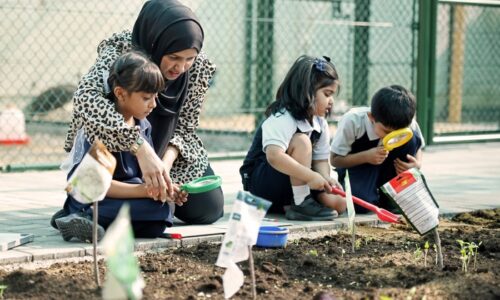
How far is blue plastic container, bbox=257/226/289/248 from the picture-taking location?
380 cm

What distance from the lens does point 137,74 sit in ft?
12.4

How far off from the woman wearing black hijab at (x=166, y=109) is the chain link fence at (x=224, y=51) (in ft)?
11.3

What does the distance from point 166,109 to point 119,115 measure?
19.2 inches

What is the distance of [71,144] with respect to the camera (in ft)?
14.1

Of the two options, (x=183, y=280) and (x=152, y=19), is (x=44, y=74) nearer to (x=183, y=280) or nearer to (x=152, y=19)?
(x=152, y=19)

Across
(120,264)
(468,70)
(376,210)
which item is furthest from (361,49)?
(120,264)

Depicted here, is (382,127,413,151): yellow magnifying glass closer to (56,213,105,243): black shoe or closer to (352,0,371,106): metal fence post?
(56,213,105,243): black shoe

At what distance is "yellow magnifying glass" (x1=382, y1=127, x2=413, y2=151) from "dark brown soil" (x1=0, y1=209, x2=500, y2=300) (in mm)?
803

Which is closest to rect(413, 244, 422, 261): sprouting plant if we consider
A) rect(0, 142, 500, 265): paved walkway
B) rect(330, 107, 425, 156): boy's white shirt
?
rect(0, 142, 500, 265): paved walkway

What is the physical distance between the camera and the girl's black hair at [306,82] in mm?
4719

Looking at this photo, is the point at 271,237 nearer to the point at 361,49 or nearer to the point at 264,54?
the point at 264,54

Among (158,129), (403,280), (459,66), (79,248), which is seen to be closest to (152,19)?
(158,129)

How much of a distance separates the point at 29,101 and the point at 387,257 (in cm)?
637

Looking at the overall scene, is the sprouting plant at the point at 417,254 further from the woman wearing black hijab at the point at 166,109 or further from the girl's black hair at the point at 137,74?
the girl's black hair at the point at 137,74
